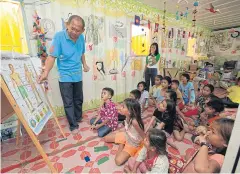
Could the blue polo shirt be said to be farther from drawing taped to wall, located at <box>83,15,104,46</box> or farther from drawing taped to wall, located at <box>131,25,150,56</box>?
drawing taped to wall, located at <box>131,25,150,56</box>

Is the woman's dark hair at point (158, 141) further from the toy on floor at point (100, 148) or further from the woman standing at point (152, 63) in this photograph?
the woman standing at point (152, 63)

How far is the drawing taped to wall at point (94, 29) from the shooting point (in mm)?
2229

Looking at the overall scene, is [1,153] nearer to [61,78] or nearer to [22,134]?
[22,134]

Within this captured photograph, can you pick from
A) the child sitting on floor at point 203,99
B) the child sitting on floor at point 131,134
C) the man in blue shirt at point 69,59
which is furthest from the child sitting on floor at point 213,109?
the man in blue shirt at point 69,59

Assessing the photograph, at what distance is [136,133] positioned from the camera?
1.32 metres

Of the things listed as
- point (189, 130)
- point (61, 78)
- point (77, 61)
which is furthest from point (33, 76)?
point (189, 130)

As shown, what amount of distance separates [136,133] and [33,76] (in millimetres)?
1176

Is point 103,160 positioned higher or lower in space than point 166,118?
lower

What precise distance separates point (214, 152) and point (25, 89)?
4.99 feet

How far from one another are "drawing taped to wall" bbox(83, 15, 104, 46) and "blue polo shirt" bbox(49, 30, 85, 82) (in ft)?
1.92

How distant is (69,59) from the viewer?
1.66m

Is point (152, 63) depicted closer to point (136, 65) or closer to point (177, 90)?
point (136, 65)

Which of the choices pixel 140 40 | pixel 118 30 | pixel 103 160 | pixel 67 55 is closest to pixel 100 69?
pixel 118 30

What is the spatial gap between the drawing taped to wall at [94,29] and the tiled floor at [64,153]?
149 centimetres
